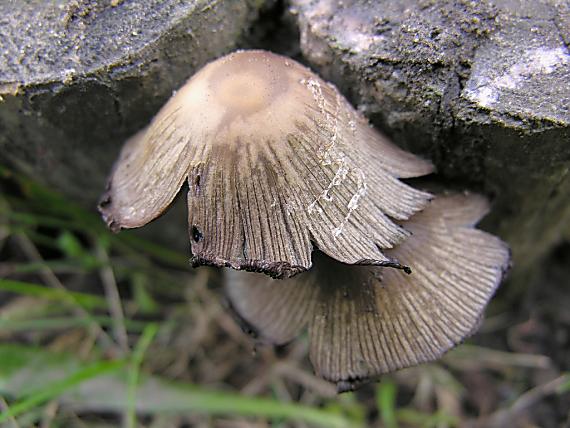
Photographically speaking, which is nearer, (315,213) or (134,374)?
(315,213)

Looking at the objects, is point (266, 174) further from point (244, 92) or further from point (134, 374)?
point (134, 374)

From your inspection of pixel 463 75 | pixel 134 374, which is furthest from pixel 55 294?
pixel 463 75

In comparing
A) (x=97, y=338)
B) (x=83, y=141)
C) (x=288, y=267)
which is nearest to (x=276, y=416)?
(x=97, y=338)

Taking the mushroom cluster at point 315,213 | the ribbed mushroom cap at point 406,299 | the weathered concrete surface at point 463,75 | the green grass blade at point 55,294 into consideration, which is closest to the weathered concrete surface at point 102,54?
the mushroom cluster at point 315,213

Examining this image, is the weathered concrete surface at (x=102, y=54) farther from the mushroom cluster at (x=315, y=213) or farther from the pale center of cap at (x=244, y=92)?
the pale center of cap at (x=244, y=92)

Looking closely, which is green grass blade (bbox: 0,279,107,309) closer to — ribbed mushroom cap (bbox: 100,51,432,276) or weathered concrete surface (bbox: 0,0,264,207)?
weathered concrete surface (bbox: 0,0,264,207)
